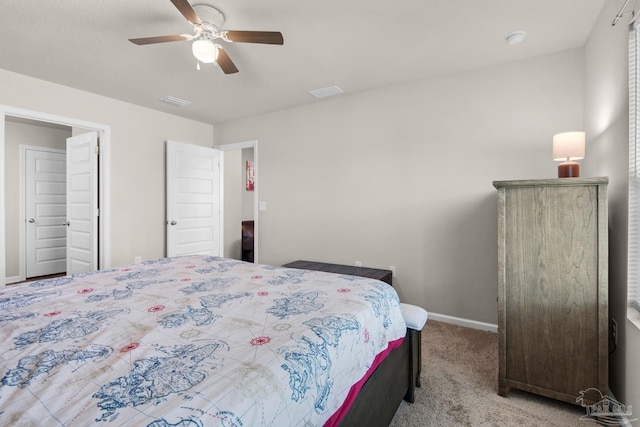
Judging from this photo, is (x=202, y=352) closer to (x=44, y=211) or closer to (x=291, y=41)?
(x=291, y=41)

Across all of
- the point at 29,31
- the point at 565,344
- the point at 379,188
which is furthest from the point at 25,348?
the point at 379,188

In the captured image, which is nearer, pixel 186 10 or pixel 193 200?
pixel 186 10

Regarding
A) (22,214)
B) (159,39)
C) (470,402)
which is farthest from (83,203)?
(470,402)

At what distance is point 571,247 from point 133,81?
13.1 feet

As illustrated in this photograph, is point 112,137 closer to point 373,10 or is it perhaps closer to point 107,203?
point 107,203

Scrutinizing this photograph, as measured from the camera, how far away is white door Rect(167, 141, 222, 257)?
4.25 m

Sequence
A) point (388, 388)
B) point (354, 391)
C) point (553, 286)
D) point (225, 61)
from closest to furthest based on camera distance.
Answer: point (354, 391)
point (388, 388)
point (553, 286)
point (225, 61)

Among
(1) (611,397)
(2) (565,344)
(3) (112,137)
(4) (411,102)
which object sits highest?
(4) (411,102)

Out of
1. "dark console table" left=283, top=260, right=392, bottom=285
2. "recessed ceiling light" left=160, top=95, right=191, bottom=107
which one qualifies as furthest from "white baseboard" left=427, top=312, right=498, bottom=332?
"recessed ceiling light" left=160, top=95, right=191, bottom=107

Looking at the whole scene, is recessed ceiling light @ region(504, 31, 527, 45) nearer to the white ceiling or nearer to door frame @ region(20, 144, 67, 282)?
the white ceiling

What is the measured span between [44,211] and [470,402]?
6.35 metres

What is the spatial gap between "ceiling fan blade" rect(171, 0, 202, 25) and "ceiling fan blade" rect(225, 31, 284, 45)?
0.20 metres

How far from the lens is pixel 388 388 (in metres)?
1.50

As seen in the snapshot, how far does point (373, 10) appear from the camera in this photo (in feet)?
6.78
